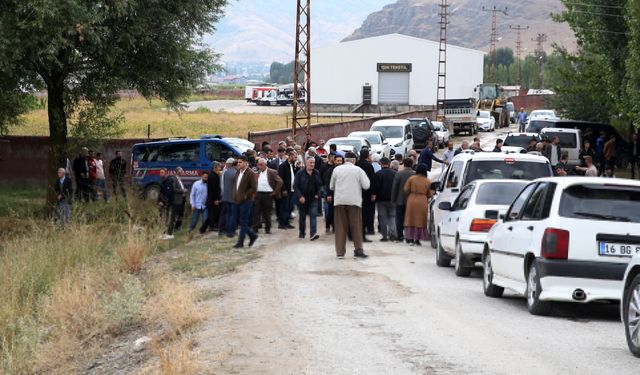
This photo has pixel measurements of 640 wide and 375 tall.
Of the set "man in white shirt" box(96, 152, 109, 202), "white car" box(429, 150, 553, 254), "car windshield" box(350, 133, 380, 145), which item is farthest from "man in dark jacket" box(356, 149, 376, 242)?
"car windshield" box(350, 133, 380, 145)

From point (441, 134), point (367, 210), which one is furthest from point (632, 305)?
point (441, 134)

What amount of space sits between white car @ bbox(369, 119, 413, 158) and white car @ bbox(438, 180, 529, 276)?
2818 centimetres

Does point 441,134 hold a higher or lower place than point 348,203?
higher

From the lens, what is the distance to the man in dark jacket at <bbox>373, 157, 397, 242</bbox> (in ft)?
78.8

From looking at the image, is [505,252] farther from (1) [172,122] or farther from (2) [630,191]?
(1) [172,122]

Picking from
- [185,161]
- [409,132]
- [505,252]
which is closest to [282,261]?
[505,252]

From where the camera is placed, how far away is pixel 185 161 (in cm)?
3225

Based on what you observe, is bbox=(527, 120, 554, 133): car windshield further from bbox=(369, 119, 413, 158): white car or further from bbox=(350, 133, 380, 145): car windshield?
bbox=(350, 133, 380, 145): car windshield

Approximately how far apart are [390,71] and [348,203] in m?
91.1

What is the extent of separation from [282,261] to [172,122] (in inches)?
2111

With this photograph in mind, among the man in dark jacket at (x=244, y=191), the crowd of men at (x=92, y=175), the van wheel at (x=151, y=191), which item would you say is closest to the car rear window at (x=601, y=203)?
the man in dark jacket at (x=244, y=191)

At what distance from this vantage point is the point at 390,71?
11000cm

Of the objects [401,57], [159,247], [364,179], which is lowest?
[159,247]

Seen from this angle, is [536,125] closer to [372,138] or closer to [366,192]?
[372,138]
